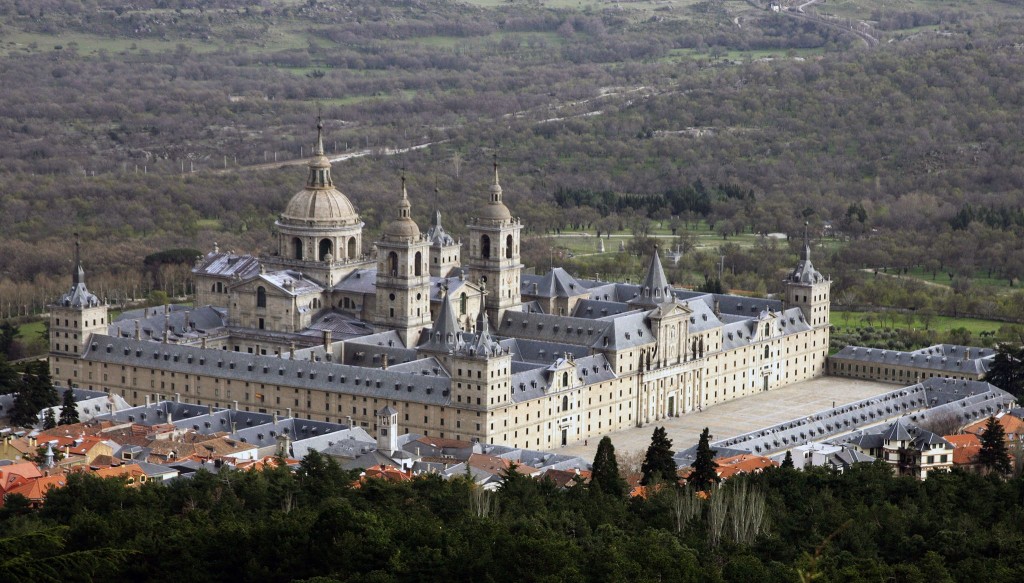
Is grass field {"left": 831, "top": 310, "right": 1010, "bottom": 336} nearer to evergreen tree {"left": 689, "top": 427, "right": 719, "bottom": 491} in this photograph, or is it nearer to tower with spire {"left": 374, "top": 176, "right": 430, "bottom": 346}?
tower with spire {"left": 374, "top": 176, "right": 430, "bottom": 346}

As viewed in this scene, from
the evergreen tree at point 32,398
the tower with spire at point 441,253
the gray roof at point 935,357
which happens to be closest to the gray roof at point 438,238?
the tower with spire at point 441,253

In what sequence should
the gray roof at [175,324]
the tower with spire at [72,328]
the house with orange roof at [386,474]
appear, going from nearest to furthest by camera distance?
the house with orange roof at [386,474] < the tower with spire at [72,328] < the gray roof at [175,324]

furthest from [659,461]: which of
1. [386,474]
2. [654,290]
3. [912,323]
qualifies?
[912,323]

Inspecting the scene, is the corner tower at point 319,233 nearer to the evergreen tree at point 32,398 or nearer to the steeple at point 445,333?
the steeple at point 445,333

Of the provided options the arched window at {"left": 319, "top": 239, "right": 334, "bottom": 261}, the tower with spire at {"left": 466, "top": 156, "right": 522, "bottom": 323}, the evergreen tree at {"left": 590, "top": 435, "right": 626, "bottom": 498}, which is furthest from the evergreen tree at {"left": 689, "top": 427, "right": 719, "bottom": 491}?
the arched window at {"left": 319, "top": 239, "right": 334, "bottom": 261}

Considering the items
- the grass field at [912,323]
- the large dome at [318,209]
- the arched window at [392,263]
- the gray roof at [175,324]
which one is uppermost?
the large dome at [318,209]

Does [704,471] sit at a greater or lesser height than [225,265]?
lesser

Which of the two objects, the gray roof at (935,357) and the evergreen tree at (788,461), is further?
the gray roof at (935,357)

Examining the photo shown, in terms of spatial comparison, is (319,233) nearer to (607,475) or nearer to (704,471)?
(607,475)
